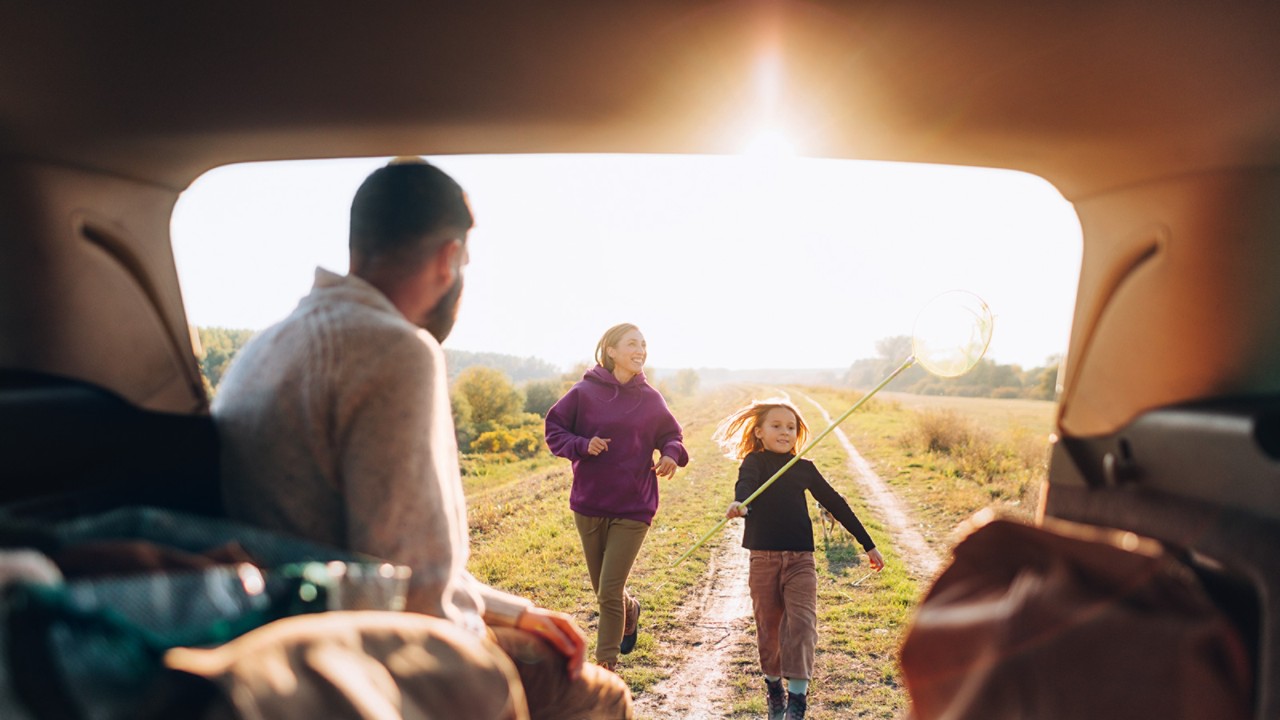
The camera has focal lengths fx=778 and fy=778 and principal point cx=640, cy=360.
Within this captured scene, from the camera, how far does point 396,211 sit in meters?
2.01

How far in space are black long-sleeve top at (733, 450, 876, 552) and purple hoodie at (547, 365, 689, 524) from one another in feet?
2.04

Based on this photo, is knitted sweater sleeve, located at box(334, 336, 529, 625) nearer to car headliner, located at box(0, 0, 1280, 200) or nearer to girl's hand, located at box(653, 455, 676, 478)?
car headliner, located at box(0, 0, 1280, 200)

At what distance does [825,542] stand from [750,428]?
18.2 feet

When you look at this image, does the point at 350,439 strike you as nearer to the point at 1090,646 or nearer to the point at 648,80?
the point at 648,80

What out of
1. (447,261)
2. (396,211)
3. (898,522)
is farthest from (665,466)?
(898,522)

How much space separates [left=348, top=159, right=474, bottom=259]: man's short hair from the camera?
2.00 metres

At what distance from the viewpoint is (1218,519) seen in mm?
1540

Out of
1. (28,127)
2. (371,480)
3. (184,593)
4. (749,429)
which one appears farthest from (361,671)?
(749,429)

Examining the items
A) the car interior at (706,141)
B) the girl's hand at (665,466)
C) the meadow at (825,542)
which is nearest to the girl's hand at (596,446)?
the girl's hand at (665,466)

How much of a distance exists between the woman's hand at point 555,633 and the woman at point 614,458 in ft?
9.80

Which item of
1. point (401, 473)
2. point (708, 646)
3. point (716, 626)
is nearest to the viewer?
point (401, 473)

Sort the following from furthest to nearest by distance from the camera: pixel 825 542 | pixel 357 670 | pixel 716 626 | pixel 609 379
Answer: pixel 825 542 → pixel 716 626 → pixel 609 379 → pixel 357 670

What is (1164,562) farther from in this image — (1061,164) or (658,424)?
(658,424)

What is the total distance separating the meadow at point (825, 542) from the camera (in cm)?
553
